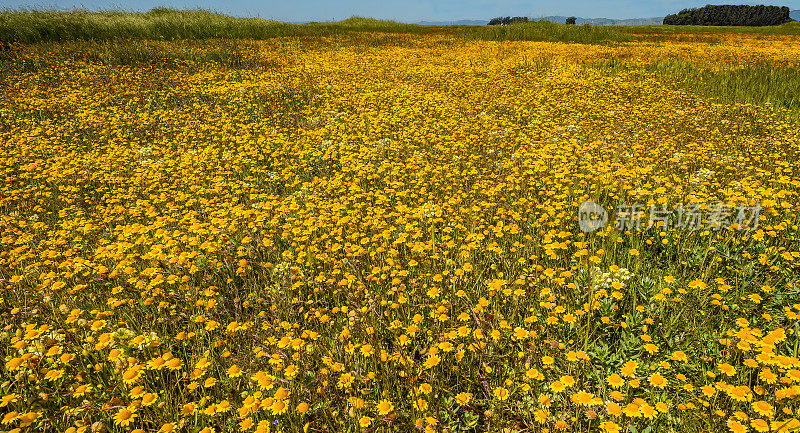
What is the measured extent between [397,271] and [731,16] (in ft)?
457

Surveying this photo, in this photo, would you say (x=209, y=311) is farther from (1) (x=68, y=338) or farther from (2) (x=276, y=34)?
(2) (x=276, y=34)

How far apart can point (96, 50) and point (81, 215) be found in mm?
14068

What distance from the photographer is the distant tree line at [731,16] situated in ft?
306

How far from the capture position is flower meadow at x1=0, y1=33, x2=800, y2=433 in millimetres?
2342

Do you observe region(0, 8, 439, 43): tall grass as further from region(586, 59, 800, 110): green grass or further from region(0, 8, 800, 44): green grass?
region(586, 59, 800, 110): green grass

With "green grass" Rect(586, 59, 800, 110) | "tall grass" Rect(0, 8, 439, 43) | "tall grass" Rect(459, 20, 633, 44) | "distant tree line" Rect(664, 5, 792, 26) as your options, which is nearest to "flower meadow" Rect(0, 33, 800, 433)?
"green grass" Rect(586, 59, 800, 110)

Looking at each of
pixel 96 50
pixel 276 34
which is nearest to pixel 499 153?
pixel 96 50

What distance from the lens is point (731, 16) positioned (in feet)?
328

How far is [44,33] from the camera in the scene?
1647cm

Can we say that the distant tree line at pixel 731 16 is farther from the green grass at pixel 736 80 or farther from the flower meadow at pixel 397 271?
the flower meadow at pixel 397 271

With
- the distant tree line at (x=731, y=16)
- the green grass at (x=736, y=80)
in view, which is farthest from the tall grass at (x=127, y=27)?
the distant tree line at (x=731, y=16)

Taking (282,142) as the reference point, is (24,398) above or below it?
below

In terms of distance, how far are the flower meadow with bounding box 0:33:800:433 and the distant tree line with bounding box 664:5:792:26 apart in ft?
401

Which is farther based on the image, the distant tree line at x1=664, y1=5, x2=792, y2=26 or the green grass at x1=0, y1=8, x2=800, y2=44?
the distant tree line at x1=664, y1=5, x2=792, y2=26
